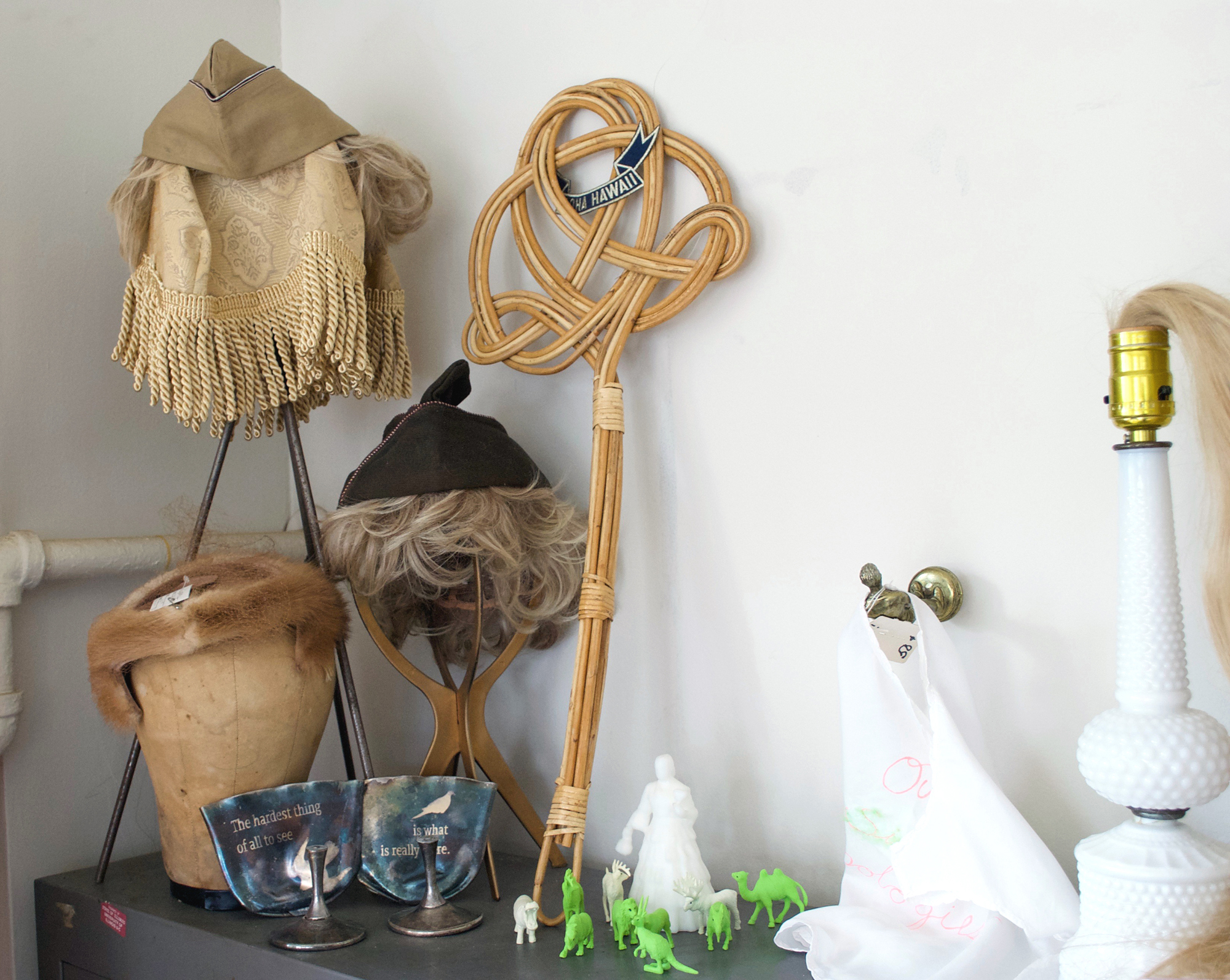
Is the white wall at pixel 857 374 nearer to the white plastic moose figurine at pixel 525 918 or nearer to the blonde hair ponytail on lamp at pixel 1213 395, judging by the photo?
the blonde hair ponytail on lamp at pixel 1213 395

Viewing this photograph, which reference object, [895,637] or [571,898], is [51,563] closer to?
[571,898]

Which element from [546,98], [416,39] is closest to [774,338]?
[546,98]

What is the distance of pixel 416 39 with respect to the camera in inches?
57.4

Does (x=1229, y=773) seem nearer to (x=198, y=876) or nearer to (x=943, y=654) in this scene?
(x=943, y=654)

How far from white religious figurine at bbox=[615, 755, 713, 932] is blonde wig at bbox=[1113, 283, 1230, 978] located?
0.51 meters

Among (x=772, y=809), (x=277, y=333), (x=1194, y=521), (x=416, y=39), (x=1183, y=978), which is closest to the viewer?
(x=1183, y=978)

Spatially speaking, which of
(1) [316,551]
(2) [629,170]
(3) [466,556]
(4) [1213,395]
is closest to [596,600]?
(3) [466,556]

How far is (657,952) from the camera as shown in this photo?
867 millimetres

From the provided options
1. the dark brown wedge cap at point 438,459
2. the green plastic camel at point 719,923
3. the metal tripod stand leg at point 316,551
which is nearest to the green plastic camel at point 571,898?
the green plastic camel at point 719,923

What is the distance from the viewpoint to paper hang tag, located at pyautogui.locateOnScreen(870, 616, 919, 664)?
90 centimetres

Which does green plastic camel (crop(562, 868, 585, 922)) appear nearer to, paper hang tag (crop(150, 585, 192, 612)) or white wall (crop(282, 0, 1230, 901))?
white wall (crop(282, 0, 1230, 901))

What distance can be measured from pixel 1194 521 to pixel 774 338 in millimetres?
457

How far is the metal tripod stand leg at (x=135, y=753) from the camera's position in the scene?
1.23 m

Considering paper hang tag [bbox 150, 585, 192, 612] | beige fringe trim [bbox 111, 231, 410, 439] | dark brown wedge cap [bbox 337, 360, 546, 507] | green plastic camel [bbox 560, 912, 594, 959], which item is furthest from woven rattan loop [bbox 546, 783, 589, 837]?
beige fringe trim [bbox 111, 231, 410, 439]
